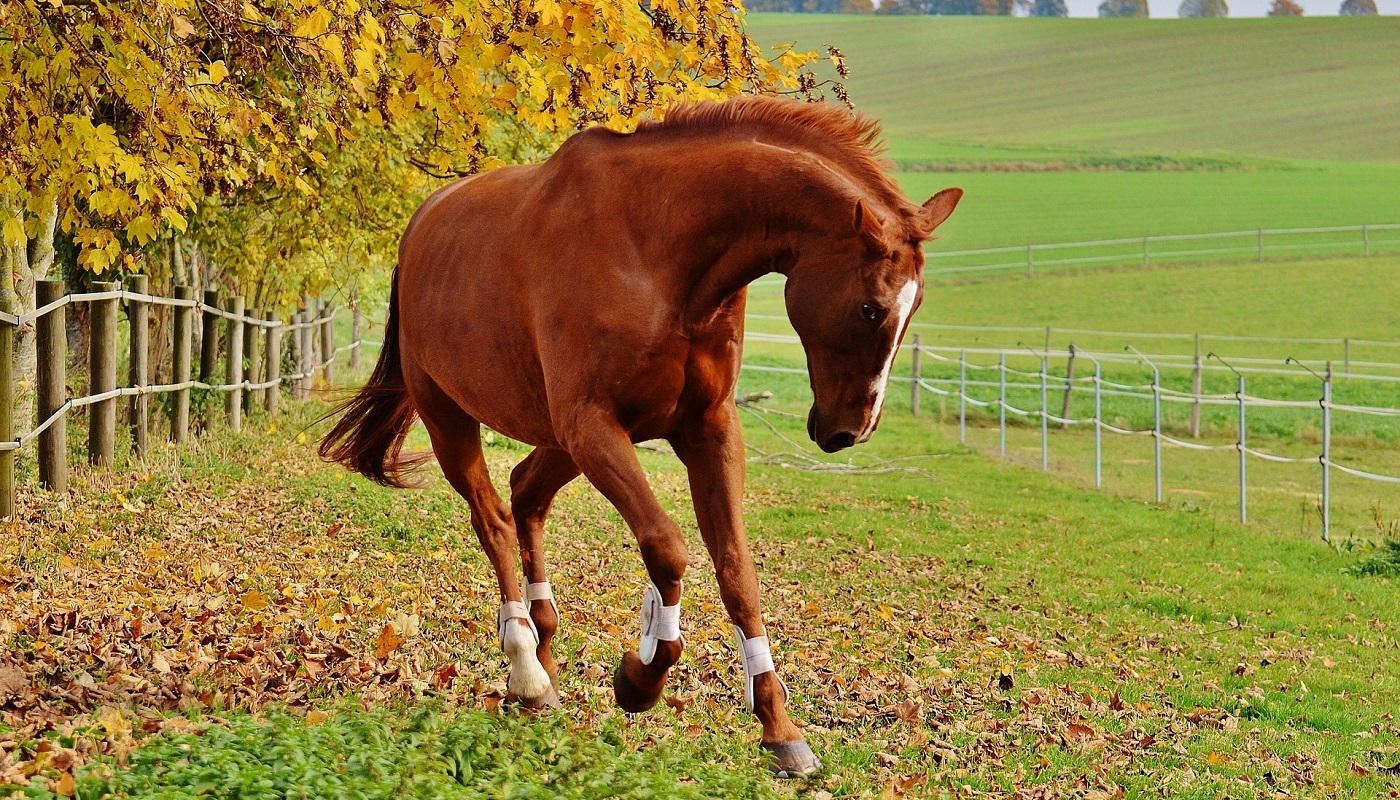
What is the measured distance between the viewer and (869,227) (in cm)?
381

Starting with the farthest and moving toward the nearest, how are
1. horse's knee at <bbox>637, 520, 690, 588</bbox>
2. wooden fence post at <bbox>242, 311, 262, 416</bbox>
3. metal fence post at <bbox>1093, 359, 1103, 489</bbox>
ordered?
metal fence post at <bbox>1093, 359, 1103, 489</bbox> → wooden fence post at <bbox>242, 311, 262, 416</bbox> → horse's knee at <bbox>637, 520, 690, 588</bbox>

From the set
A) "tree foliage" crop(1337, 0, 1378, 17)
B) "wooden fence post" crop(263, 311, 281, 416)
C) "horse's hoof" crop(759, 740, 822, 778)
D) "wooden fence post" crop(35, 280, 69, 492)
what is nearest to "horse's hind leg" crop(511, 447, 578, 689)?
"horse's hoof" crop(759, 740, 822, 778)

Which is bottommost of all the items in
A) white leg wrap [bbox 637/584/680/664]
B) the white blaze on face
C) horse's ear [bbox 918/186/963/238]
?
white leg wrap [bbox 637/584/680/664]

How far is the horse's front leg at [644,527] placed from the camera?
13.6ft

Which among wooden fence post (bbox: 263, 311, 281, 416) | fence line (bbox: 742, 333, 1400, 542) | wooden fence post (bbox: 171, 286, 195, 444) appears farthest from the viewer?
wooden fence post (bbox: 263, 311, 281, 416)

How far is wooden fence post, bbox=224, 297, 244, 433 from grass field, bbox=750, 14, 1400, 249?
32.4 m

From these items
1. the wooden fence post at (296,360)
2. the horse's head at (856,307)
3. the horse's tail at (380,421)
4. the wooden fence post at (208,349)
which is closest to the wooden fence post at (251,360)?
the wooden fence post at (208,349)

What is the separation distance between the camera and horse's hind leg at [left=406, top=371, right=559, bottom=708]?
195 inches

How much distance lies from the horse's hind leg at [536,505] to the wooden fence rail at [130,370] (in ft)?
14.5

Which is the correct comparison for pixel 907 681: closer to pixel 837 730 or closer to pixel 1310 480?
pixel 837 730

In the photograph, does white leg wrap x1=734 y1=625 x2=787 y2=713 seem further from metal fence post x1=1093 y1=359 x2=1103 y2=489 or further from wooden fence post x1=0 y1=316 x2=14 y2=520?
metal fence post x1=1093 y1=359 x2=1103 y2=489

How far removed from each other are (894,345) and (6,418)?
6.62 meters

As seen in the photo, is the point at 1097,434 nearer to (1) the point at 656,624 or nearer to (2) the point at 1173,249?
(1) the point at 656,624

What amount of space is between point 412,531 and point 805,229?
17.6ft
